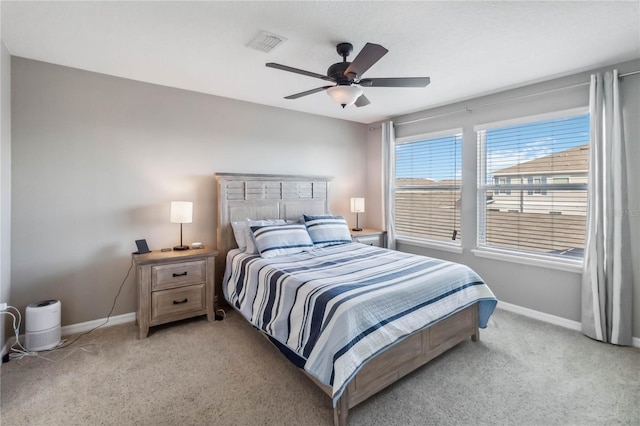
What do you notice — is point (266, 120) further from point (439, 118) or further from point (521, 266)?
point (521, 266)

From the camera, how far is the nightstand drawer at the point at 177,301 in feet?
9.41

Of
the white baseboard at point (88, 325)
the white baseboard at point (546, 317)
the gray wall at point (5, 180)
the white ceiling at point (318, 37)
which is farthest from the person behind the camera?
the white baseboard at point (546, 317)

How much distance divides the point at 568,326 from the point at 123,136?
495 cm

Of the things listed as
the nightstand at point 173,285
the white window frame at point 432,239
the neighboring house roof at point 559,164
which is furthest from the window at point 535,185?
the nightstand at point 173,285

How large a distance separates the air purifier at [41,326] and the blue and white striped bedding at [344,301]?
4.88ft

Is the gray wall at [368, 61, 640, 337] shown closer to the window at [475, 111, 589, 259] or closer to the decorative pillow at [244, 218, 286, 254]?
the window at [475, 111, 589, 259]

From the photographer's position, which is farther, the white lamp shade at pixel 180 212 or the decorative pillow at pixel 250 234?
the decorative pillow at pixel 250 234

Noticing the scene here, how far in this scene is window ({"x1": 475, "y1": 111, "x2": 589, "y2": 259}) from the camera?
9.96ft

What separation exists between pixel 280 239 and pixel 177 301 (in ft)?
3.90

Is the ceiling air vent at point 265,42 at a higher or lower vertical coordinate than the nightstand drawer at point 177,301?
higher

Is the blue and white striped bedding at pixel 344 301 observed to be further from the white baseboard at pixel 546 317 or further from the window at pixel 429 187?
the window at pixel 429 187

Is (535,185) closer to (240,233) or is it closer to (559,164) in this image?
(559,164)

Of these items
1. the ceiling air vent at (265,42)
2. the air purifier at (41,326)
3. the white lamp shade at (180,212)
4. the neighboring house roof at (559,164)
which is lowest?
the air purifier at (41,326)

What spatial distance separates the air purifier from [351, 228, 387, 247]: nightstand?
3328 mm
